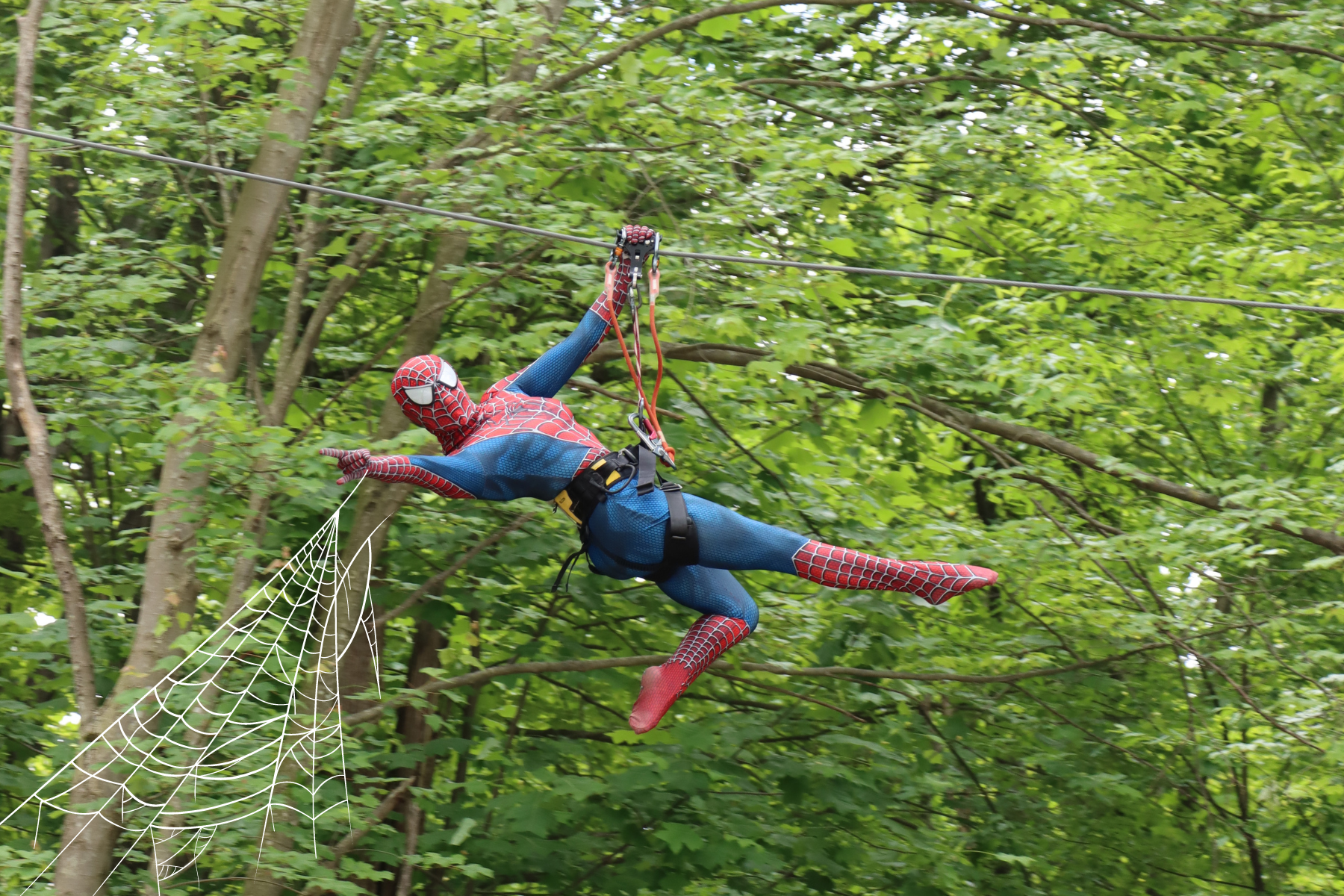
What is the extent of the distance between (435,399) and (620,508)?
0.60 meters

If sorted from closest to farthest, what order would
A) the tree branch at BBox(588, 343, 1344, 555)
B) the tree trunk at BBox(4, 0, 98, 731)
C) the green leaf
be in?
the tree trunk at BBox(4, 0, 98, 731) < the tree branch at BBox(588, 343, 1344, 555) < the green leaf

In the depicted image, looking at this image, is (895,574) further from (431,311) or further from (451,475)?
(431,311)

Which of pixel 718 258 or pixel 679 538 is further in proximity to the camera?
pixel 718 258

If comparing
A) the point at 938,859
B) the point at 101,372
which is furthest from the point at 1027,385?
the point at 101,372

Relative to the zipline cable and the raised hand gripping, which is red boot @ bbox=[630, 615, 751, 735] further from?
the zipline cable

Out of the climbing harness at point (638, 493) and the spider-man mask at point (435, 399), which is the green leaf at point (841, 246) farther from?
the spider-man mask at point (435, 399)

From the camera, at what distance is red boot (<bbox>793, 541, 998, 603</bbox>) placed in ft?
12.1

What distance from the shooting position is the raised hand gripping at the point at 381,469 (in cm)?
345

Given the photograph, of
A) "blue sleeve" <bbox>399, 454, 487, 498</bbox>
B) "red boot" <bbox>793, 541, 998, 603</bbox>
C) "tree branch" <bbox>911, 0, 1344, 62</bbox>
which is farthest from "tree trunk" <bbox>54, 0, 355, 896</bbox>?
"tree branch" <bbox>911, 0, 1344, 62</bbox>

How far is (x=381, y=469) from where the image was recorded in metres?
3.46

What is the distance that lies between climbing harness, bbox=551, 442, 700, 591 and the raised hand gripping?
415 millimetres

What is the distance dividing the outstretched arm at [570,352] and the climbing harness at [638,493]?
328 millimetres

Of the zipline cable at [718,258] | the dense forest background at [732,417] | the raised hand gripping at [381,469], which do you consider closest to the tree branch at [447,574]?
the dense forest background at [732,417]

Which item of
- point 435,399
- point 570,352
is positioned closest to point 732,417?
point 570,352
